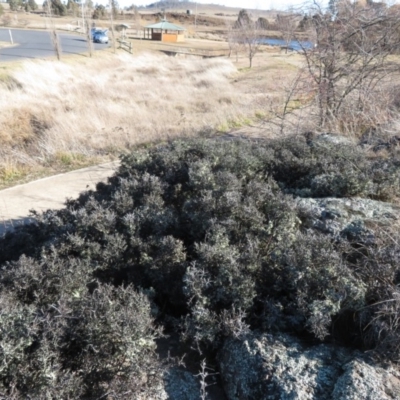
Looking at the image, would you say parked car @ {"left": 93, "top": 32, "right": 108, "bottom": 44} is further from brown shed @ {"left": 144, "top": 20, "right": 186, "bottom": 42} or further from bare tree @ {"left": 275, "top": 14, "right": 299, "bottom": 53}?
bare tree @ {"left": 275, "top": 14, "right": 299, "bottom": 53}

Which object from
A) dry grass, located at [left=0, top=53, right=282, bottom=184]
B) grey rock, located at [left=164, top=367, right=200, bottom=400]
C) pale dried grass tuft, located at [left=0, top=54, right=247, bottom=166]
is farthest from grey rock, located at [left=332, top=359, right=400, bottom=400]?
pale dried grass tuft, located at [left=0, top=54, right=247, bottom=166]

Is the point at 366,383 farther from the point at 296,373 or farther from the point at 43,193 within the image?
Answer: the point at 43,193

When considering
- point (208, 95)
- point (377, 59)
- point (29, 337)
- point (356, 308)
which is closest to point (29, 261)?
point (29, 337)

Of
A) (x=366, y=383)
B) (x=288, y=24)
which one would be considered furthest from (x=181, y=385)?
(x=288, y=24)

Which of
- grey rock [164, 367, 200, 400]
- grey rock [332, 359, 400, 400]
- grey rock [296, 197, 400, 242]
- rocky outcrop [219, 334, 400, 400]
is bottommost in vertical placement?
grey rock [164, 367, 200, 400]

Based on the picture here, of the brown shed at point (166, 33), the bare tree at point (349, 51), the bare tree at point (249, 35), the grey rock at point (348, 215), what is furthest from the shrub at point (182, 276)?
the brown shed at point (166, 33)

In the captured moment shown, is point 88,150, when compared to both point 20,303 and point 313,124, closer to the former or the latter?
point 313,124
